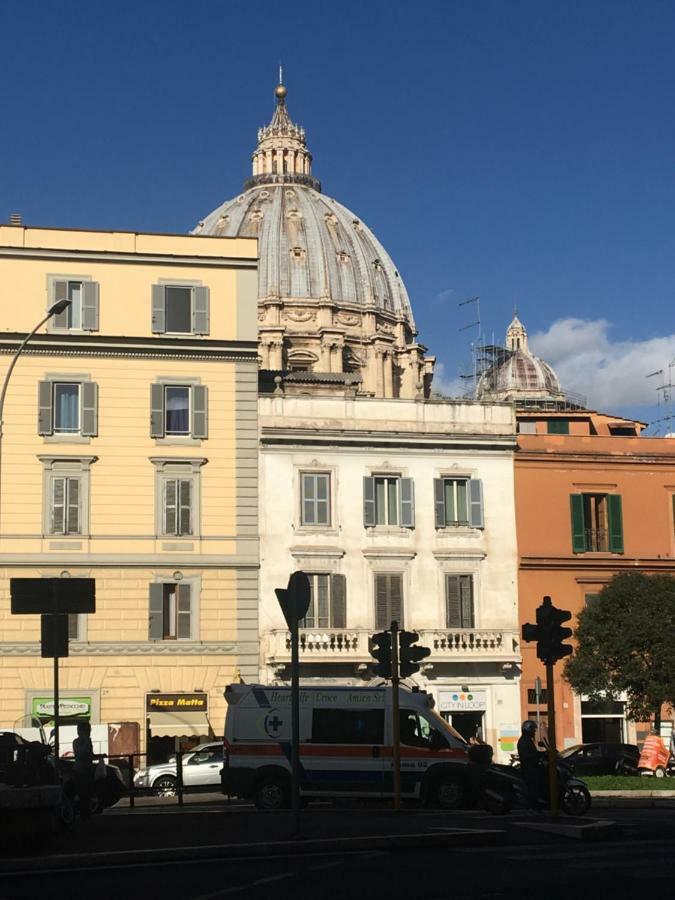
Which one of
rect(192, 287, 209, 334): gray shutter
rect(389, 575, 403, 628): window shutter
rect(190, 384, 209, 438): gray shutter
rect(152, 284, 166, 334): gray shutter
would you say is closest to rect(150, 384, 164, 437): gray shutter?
rect(190, 384, 209, 438): gray shutter

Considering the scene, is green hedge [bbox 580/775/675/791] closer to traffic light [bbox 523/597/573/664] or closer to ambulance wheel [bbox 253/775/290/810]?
ambulance wheel [bbox 253/775/290/810]

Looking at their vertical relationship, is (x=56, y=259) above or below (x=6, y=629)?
above

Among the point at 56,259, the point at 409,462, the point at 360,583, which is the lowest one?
the point at 360,583

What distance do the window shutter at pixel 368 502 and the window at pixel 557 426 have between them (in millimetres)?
11075

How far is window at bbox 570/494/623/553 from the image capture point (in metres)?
48.4

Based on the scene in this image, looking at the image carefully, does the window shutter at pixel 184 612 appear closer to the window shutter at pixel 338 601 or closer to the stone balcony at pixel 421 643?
the stone balcony at pixel 421 643

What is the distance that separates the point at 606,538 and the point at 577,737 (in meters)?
6.23

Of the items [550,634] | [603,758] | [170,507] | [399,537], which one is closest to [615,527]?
[399,537]

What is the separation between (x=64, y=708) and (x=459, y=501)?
1357 cm

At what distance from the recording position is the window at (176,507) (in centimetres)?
4247

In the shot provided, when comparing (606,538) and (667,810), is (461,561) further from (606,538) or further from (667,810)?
(667,810)

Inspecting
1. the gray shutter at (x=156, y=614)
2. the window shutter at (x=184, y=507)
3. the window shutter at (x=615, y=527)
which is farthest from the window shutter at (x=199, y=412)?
the window shutter at (x=615, y=527)

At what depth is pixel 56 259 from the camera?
141ft

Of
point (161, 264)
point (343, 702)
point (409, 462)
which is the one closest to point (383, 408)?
point (409, 462)
